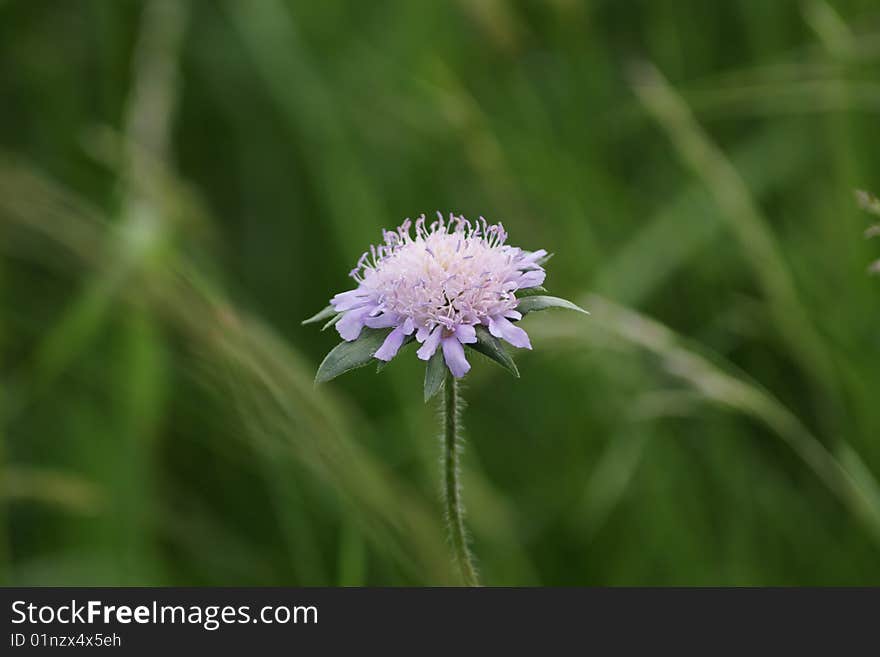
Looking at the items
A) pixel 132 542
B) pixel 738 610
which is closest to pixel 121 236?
pixel 132 542

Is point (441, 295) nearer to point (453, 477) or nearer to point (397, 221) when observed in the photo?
point (453, 477)

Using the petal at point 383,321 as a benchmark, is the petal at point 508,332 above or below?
below

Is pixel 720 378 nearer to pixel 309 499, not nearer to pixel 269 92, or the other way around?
pixel 309 499

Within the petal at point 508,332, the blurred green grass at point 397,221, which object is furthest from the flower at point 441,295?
the blurred green grass at point 397,221

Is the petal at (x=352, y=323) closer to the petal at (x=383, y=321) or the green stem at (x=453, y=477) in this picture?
the petal at (x=383, y=321)

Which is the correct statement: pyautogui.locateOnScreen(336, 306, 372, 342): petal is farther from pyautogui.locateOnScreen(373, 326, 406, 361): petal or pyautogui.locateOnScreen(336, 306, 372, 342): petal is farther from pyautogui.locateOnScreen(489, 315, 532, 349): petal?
pyautogui.locateOnScreen(489, 315, 532, 349): petal

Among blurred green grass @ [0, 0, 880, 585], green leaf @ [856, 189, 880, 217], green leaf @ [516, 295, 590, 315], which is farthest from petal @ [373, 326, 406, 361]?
green leaf @ [856, 189, 880, 217]
